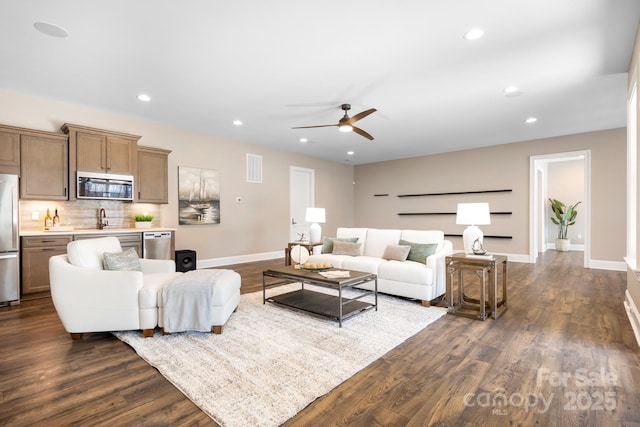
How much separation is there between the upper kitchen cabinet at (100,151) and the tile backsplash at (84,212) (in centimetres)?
37

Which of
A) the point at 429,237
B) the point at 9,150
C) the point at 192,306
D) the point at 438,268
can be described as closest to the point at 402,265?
the point at 438,268

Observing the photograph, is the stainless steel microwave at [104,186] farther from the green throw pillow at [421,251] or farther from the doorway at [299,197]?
the green throw pillow at [421,251]

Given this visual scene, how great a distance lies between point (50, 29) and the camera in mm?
2832

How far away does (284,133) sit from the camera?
638 cm

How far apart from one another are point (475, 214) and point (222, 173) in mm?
4956

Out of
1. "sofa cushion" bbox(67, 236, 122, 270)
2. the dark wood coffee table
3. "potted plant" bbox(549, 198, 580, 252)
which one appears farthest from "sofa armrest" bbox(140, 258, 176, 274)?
"potted plant" bbox(549, 198, 580, 252)

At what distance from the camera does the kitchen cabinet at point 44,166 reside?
4.20 meters

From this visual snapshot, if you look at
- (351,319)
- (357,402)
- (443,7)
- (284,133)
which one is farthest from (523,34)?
(284,133)

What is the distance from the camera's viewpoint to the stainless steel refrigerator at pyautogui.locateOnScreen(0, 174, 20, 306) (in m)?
3.81

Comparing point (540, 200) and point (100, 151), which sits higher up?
point (100, 151)

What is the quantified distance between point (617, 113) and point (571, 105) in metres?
1.15

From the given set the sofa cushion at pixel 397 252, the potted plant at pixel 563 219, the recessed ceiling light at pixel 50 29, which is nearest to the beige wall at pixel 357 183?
the recessed ceiling light at pixel 50 29

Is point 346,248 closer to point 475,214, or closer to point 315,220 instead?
point 315,220

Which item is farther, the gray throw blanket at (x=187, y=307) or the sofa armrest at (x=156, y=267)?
the sofa armrest at (x=156, y=267)
